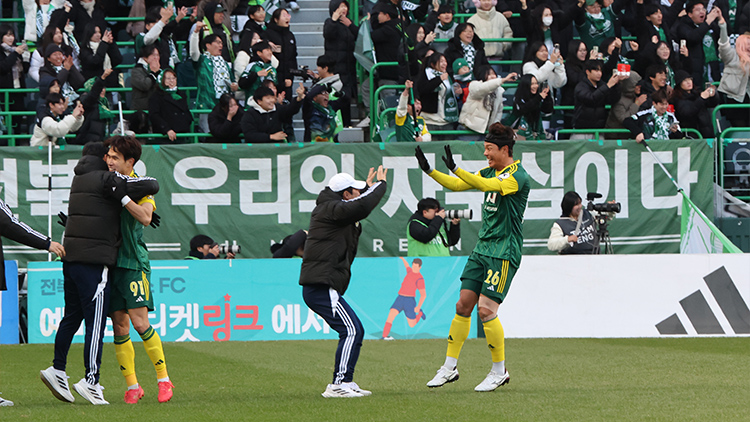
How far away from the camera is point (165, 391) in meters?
8.62

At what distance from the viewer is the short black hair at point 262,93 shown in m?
16.9

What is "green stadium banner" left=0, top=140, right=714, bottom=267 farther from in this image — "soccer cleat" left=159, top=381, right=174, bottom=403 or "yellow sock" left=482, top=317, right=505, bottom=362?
"soccer cleat" left=159, top=381, right=174, bottom=403

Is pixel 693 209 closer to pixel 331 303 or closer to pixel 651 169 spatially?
pixel 651 169

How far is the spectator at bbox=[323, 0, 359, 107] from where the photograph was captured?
18.5 m

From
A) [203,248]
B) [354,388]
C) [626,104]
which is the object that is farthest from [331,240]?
[626,104]

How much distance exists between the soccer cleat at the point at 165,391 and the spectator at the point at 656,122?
10523 mm

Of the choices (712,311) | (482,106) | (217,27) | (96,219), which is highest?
(217,27)

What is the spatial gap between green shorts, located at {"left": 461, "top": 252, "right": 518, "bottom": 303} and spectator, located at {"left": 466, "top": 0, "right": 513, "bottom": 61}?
10.5 m

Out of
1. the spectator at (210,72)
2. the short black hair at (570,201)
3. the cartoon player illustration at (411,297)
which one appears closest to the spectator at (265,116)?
the spectator at (210,72)

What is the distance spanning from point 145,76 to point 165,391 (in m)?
9.62

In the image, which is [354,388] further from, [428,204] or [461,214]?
[428,204]

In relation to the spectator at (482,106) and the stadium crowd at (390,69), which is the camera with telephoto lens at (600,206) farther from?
the spectator at (482,106)

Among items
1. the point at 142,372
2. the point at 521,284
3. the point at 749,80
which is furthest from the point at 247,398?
the point at 749,80

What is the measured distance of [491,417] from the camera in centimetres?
750
